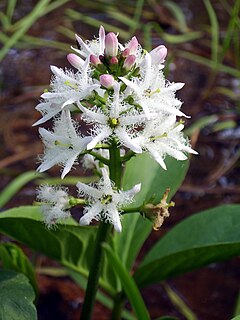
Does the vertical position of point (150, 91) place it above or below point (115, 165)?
above

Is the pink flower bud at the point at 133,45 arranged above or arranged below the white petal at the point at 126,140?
above

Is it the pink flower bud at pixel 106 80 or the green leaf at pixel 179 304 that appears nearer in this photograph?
the pink flower bud at pixel 106 80

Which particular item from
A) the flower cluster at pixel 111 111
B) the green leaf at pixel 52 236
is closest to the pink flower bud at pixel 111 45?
the flower cluster at pixel 111 111

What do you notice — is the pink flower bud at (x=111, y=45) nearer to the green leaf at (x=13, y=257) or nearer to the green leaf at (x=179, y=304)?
the green leaf at (x=13, y=257)

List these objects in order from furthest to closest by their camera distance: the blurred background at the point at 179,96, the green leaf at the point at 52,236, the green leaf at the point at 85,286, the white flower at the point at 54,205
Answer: the blurred background at the point at 179,96 → the green leaf at the point at 85,286 → the green leaf at the point at 52,236 → the white flower at the point at 54,205

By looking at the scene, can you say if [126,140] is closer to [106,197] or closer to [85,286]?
[106,197]

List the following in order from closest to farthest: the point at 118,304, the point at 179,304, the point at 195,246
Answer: the point at 195,246, the point at 118,304, the point at 179,304

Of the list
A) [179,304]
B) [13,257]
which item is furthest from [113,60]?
[179,304]
